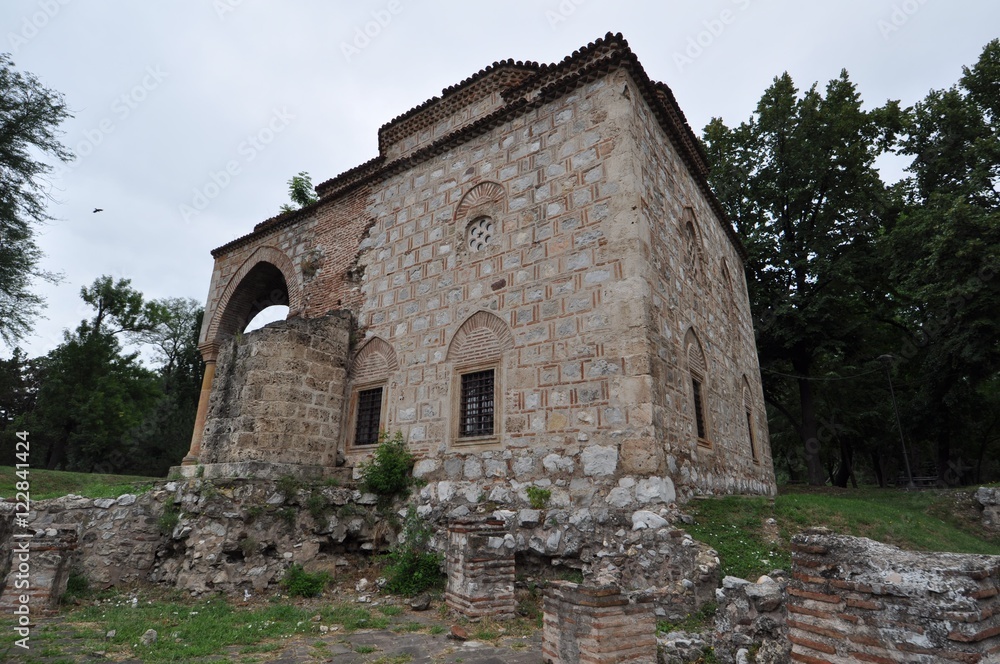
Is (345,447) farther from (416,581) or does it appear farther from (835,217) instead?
(835,217)

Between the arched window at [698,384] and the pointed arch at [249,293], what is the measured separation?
31.0 ft

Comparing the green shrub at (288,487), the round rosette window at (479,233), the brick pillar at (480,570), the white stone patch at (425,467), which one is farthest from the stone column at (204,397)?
the brick pillar at (480,570)

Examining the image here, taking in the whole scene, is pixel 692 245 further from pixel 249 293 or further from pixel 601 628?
pixel 249 293

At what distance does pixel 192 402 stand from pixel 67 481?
9544 mm

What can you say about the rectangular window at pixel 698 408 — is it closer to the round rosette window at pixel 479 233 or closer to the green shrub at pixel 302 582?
the round rosette window at pixel 479 233

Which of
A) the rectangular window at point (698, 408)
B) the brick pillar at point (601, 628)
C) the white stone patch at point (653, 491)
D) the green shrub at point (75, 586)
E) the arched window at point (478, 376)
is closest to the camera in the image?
the brick pillar at point (601, 628)

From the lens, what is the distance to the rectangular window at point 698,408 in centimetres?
857

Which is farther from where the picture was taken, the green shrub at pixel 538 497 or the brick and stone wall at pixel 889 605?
the green shrub at pixel 538 497

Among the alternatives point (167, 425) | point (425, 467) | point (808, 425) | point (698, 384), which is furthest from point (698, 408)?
point (167, 425)

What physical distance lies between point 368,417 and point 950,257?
1359 cm

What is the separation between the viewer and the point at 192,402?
22109 mm

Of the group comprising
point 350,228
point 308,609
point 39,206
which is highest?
point 39,206

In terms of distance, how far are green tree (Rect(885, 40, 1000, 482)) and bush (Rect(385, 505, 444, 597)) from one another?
1273 centimetres

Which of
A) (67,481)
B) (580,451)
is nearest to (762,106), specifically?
(580,451)
